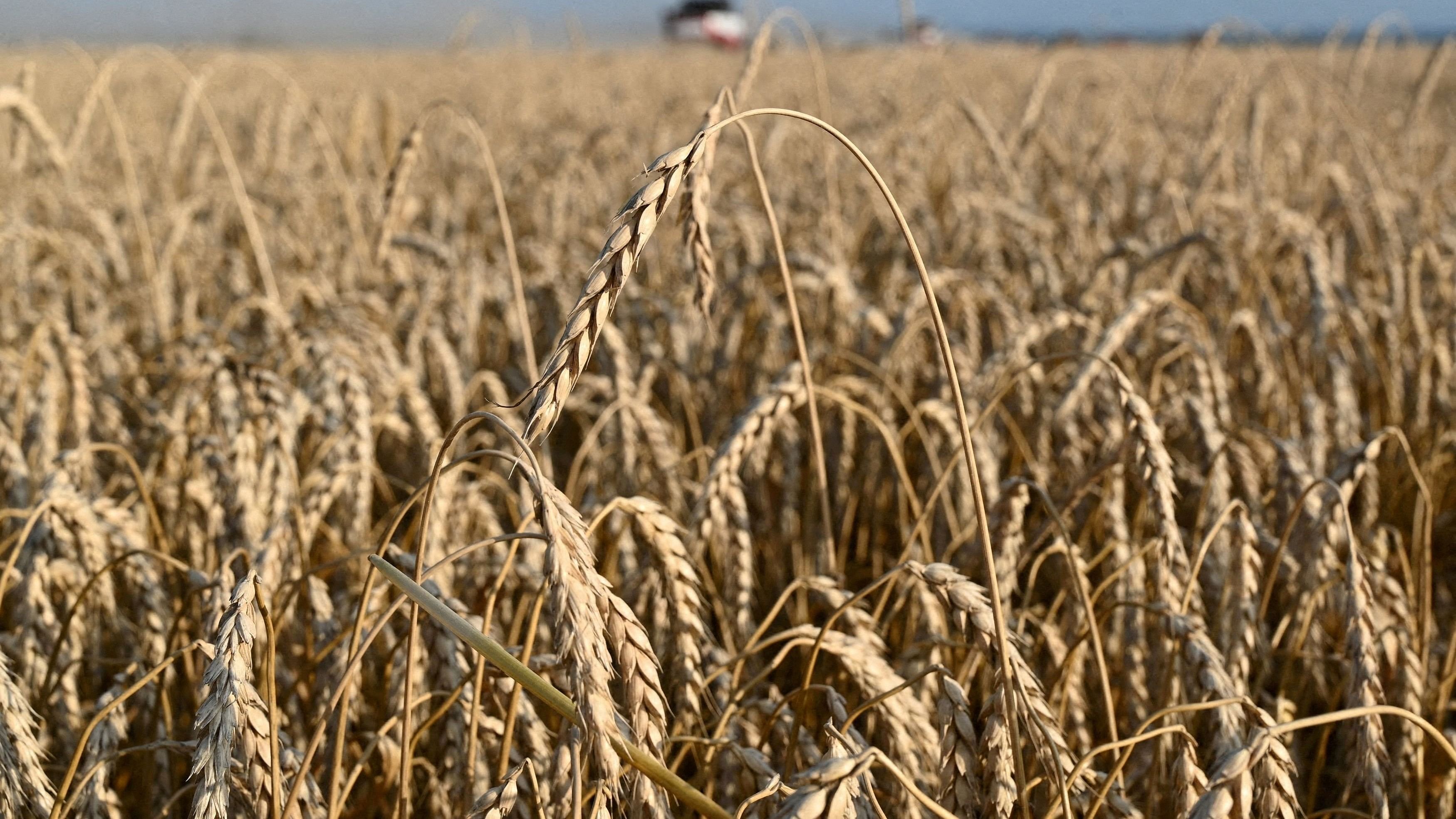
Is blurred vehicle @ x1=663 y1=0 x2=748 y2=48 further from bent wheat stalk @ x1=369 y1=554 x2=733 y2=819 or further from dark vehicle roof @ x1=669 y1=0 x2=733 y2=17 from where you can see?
bent wheat stalk @ x1=369 y1=554 x2=733 y2=819

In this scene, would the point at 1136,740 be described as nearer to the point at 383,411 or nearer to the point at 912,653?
the point at 912,653

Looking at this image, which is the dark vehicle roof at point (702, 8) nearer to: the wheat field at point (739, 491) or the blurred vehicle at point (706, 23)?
the blurred vehicle at point (706, 23)

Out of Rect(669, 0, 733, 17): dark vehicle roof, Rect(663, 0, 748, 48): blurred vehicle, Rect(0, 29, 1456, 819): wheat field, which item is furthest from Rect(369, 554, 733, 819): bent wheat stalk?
Rect(669, 0, 733, 17): dark vehicle roof

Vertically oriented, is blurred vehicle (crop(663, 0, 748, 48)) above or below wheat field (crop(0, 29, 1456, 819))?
above

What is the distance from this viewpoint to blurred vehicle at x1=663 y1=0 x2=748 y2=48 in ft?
93.6

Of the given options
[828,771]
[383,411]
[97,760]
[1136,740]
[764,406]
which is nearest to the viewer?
[828,771]

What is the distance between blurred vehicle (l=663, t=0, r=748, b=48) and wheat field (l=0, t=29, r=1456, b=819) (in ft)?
84.6

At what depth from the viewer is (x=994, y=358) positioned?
1.95 metres

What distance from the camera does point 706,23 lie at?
95.2 feet

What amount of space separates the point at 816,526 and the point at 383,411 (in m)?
0.94

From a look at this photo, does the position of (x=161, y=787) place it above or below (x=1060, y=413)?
below

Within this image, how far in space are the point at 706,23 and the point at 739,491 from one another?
97.5 ft

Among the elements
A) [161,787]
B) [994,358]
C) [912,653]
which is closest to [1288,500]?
[994,358]

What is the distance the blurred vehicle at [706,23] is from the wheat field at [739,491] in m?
25.8
